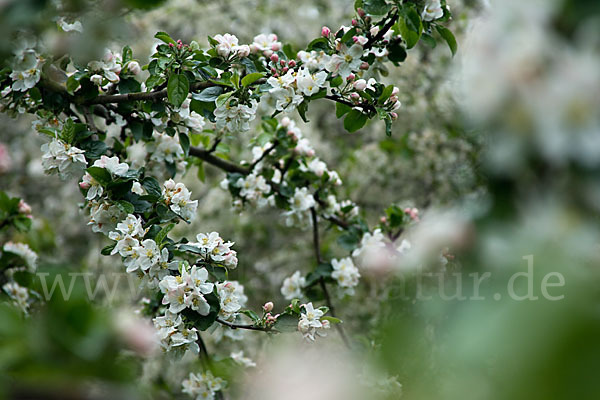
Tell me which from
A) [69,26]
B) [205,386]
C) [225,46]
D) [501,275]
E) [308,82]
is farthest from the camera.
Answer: [205,386]

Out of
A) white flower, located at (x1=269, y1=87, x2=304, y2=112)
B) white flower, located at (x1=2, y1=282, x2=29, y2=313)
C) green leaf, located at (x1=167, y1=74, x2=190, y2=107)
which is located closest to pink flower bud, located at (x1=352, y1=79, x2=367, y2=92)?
white flower, located at (x1=269, y1=87, x2=304, y2=112)

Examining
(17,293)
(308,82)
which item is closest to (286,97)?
(308,82)

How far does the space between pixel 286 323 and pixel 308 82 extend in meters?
0.64

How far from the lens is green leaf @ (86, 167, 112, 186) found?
1286 millimetres

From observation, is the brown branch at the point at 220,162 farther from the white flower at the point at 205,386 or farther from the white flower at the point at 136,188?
the white flower at the point at 205,386

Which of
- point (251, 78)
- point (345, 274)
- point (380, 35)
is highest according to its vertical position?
point (380, 35)

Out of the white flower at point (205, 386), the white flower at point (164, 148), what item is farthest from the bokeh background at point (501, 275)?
the white flower at point (205, 386)

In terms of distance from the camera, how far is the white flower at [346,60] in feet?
4.65

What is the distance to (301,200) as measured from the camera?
75.6 inches

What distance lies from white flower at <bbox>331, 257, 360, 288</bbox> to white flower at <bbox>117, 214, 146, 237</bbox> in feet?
2.73

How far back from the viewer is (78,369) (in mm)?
476

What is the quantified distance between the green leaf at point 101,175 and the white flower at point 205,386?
755 millimetres

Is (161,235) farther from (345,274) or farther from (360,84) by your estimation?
(345,274)

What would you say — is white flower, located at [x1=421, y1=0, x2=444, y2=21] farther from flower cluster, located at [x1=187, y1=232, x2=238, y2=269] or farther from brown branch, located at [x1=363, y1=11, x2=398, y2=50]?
flower cluster, located at [x1=187, y1=232, x2=238, y2=269]
